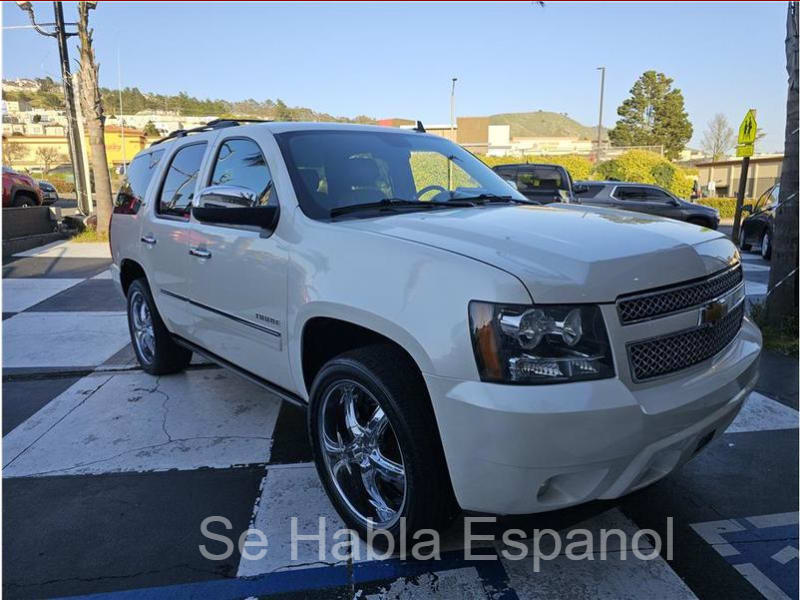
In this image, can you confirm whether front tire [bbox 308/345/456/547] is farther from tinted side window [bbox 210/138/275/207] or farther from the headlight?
tinted side window [bbox 210/138/275/207]

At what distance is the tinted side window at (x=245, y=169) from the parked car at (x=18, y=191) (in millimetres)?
12036

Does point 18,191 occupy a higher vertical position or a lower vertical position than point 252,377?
higher

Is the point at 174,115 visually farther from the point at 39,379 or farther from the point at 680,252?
the point at 680,252

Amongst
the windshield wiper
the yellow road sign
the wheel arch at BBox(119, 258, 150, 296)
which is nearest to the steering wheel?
the windshield wiper

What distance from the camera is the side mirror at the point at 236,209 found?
9.21 feet

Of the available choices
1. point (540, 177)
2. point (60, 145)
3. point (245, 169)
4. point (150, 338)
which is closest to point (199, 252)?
point (245, 169)

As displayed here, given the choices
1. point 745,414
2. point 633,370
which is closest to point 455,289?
point 633,370

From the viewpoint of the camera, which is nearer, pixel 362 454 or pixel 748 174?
pixel 362 454

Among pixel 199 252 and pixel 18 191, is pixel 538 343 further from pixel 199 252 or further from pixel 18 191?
pixel 18 191

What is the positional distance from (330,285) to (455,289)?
705 millimetres

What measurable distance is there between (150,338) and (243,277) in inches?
83.0

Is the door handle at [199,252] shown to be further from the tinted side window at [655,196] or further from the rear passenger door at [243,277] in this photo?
the tinted side window at [655,196]

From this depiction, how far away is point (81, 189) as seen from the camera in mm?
15836

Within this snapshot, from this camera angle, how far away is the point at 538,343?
192cm
